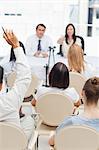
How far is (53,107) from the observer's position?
3.37m

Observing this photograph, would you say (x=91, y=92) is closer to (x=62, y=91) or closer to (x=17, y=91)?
(x=17, y=91)

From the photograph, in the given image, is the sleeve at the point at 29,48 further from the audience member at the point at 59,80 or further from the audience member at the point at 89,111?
the audience member at the point at 89,111

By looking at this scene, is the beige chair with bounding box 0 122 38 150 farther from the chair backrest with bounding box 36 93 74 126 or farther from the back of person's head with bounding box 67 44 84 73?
the back of person's head with bounding box 67 44 84 73

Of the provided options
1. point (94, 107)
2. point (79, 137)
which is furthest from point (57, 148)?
point (94, 107)

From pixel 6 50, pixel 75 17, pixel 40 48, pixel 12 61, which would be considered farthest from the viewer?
pixel 75 17

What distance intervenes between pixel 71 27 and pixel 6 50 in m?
2.15

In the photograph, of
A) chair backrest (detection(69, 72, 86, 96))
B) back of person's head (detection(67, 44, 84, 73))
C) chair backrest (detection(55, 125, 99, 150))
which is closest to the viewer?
chair backrest (detection(55, 125, 99, 150))

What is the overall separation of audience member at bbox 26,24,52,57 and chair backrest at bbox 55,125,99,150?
3.51 metres

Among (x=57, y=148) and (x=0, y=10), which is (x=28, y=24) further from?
(x=57, y=148)

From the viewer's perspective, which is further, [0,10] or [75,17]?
[75,17]

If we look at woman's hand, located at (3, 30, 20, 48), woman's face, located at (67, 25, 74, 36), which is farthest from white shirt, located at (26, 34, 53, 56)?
woman's hand, located at (3, 30, 20, 48)

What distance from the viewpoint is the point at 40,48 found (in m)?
6.12

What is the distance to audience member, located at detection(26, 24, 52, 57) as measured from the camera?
19.7 ft

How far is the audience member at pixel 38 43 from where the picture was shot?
601 cm
